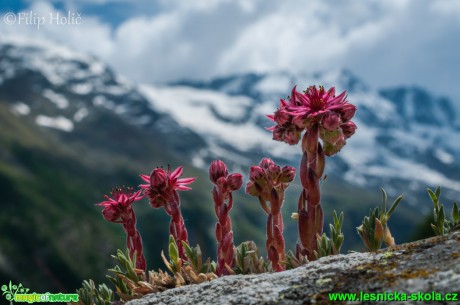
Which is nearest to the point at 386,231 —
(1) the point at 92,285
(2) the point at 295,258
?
(2) the point at 295,258

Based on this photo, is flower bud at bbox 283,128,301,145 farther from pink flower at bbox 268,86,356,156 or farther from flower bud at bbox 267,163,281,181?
flower bud at bbox 267,163,281,181

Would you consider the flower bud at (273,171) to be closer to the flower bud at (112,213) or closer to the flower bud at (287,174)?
the flower bud at (287,174)

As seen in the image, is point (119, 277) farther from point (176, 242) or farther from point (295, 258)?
point (295, 258)

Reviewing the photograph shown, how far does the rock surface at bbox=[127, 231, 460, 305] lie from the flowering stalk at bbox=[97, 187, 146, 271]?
135 centimetres

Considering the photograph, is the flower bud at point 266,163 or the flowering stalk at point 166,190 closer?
the flower bud at point 266,163

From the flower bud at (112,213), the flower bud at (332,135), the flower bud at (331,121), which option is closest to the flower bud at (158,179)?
the flower bud at (112,213)

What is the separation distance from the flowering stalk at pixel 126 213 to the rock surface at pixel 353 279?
1.35 meters

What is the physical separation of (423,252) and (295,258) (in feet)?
4.33

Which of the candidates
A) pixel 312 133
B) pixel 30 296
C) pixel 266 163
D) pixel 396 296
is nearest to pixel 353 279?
pixel 396 296

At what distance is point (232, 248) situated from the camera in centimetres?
589

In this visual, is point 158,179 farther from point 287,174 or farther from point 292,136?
point 292,136

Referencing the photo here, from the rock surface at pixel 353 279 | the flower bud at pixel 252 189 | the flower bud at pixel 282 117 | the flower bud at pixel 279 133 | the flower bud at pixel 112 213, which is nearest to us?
the rock surface at pixel 353 279

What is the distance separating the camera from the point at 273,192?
5.66 m

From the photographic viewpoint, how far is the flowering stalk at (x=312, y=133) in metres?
5.21
